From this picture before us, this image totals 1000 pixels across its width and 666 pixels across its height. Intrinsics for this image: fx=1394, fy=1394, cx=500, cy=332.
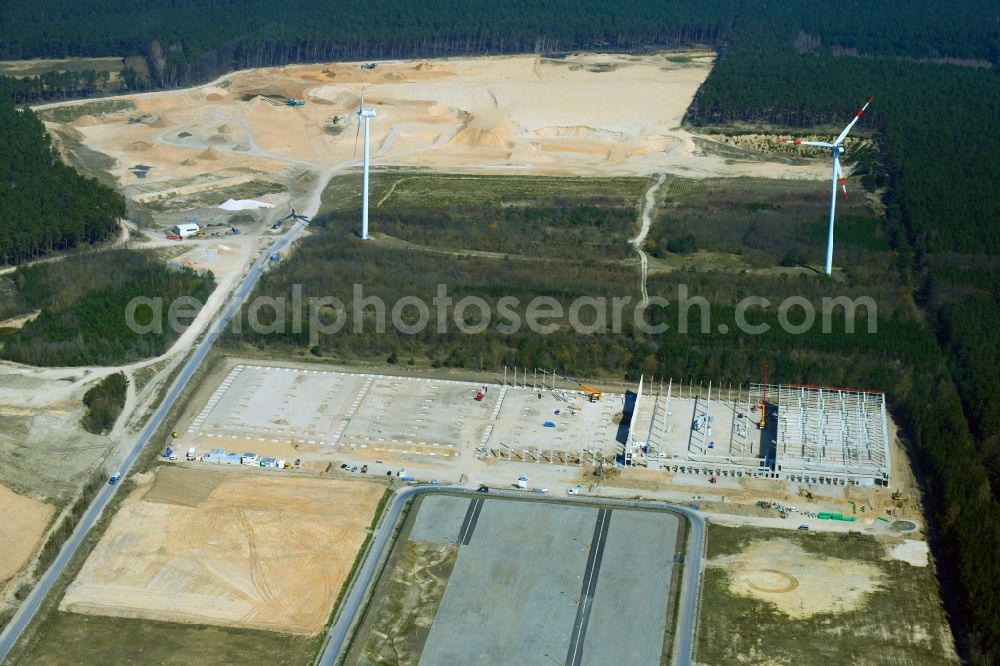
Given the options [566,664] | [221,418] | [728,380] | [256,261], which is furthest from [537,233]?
[566,664]

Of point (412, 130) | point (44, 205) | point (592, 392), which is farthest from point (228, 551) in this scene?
point (412, 130)

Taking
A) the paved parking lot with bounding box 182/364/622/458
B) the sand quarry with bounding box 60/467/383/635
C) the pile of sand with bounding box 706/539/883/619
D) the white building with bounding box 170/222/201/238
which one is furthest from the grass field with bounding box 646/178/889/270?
the sand quarry with bounding box 60/467/383/635

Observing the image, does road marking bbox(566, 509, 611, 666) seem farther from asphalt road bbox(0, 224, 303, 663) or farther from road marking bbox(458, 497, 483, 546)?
asphalt road bbox(0, 224, 303, 663)

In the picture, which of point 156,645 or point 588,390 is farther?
point 588,390

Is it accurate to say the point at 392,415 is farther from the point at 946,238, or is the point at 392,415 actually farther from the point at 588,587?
the point at 946,238

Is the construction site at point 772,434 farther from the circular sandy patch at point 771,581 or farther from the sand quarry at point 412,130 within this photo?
the sand quarry at point 412,130

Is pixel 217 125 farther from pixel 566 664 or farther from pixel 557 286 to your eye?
pixel 566 664

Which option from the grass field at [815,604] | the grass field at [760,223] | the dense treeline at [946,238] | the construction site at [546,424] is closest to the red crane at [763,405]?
the construction site at [546,424]
